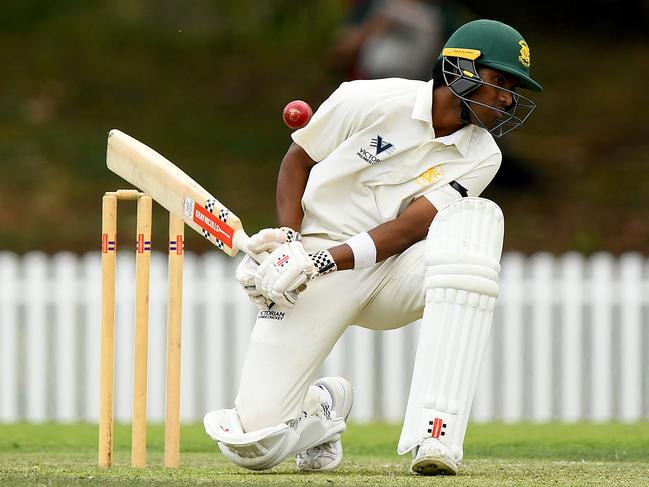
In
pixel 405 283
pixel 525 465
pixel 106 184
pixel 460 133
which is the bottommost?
pixel 525 465

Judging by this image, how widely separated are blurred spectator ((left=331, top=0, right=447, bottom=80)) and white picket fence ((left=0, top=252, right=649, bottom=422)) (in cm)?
316

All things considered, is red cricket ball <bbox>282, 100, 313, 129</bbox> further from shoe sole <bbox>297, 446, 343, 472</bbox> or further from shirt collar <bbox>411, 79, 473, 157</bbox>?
shoe sole <bbox>297, 446, 343, 472</bbox>

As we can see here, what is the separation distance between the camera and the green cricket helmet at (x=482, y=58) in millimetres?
3893

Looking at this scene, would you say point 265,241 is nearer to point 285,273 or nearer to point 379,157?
point 285,273

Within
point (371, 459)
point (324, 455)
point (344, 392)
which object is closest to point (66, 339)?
point (371, 459)

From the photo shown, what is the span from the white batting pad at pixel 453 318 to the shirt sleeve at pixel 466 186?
0.23 meters

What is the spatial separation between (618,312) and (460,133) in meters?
3.56

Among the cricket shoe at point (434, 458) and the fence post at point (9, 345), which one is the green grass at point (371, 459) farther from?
the fence post at point (9, 345)

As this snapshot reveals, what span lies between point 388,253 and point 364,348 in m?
3.41

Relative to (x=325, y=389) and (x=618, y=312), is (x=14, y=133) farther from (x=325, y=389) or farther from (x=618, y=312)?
(x=325, y=389)

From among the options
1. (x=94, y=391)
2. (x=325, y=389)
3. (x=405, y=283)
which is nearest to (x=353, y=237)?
(x=405, y=283)

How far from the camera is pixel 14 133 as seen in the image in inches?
481

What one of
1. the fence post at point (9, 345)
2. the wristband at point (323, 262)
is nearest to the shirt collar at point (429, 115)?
the wristband at point (323, 262)


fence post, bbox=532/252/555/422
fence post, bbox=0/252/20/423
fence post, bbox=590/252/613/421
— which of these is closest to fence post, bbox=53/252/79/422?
fence post, bbox=0/252/20/423
